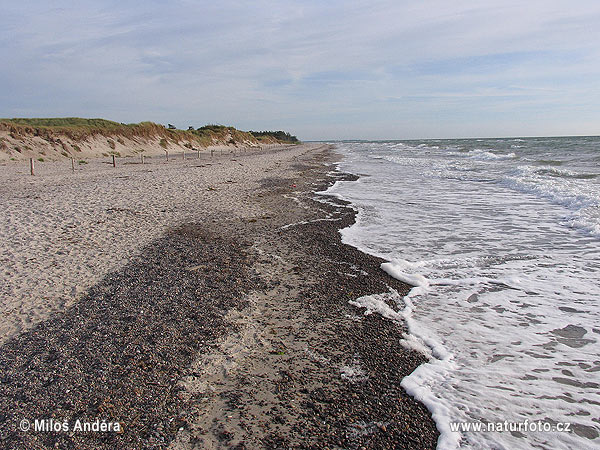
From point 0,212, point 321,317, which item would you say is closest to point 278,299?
point 321,317

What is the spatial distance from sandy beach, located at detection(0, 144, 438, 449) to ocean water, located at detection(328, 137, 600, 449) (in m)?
0.34

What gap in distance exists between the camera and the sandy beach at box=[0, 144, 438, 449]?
2.82m

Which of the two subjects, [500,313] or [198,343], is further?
[500,313]

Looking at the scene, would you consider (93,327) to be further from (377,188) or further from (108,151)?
(108,151)

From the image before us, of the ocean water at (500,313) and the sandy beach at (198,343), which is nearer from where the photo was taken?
the sandy beach at (198,343)

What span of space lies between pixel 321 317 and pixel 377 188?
39.4ft

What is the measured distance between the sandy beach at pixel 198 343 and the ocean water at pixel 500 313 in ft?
1.11

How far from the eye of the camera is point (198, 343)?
3.89 meters

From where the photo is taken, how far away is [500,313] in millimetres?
4762

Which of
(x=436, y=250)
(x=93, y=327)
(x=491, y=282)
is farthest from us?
(x=436, y=250)

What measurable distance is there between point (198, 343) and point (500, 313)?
3.62 meters

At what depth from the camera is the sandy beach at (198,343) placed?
9.26ft

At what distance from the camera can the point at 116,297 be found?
487cm

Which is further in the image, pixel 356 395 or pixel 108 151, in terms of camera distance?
pixel 108 151
